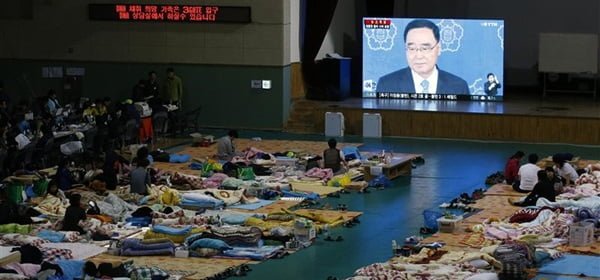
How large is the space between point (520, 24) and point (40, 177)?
53.5 ft

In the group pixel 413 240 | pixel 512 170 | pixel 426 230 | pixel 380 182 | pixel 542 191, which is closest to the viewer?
pixel 413 240

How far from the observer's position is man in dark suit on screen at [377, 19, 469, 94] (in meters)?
30.6

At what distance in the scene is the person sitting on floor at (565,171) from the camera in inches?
838

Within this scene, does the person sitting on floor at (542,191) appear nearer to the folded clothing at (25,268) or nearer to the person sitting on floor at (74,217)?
the person sitting on floor at (74,217)

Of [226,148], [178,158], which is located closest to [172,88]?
[178,158]

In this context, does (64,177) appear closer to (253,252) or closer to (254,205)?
(254,205)

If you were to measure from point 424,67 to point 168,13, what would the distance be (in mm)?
6079

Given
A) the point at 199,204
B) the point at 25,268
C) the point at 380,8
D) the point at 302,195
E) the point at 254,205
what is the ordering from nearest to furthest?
the point at 25,268
the point at 199,204
the point at 254,205
the point at 302,195
the point at 380,8

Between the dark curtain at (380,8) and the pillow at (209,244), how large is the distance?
56.4 feet

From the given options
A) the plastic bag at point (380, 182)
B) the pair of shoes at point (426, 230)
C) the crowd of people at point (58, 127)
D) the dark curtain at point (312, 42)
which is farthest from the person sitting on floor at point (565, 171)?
the dark curtain at point (312, 42)

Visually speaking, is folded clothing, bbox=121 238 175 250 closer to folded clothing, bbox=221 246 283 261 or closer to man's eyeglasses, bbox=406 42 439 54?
folded clothing, bbox=221 246 283 261

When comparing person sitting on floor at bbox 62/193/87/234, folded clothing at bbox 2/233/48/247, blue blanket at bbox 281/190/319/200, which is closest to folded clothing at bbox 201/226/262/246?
person sitting on floor at bbox 62/193/87/234

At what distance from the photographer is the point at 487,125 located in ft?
91.2

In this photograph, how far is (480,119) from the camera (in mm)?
27812
